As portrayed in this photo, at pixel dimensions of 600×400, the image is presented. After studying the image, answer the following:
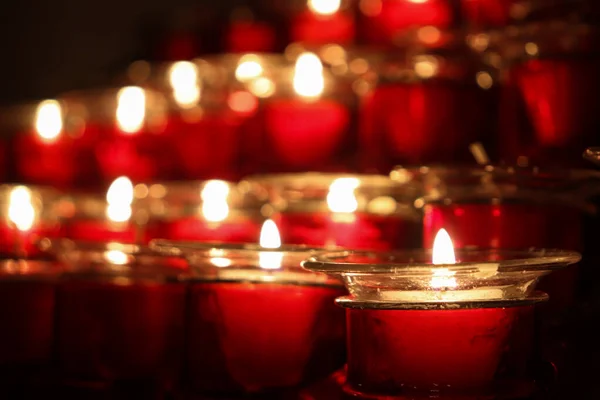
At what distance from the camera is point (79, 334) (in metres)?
0.89

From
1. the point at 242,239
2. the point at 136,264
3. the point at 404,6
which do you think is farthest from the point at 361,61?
the point at 136,264

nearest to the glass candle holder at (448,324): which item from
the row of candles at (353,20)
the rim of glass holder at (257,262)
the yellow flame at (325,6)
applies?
the rim of glass holder at (257,262)

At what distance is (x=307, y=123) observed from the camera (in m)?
1.10

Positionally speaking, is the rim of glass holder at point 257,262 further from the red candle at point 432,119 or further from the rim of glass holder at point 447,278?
the red candle at point 432,119

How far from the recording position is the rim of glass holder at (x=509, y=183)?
0.75 m

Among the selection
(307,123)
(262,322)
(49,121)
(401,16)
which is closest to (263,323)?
(262,322)

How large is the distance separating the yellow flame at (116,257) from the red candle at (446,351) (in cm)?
37

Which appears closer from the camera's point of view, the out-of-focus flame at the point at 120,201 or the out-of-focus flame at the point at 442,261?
the out-of-focus flame at the point at 442,261

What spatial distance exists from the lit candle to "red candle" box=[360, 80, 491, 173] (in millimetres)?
150

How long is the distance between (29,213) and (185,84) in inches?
11.9

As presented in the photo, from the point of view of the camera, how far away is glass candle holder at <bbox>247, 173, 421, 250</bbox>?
0.91 m

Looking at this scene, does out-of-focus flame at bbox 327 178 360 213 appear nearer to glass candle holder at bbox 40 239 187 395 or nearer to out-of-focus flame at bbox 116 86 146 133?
glass candle holder at bbox 40 239 187 395

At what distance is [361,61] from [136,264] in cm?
37

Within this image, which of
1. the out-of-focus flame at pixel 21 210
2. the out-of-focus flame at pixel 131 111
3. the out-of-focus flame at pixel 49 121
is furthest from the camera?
the out-of-focus flame at pixel 49 121
